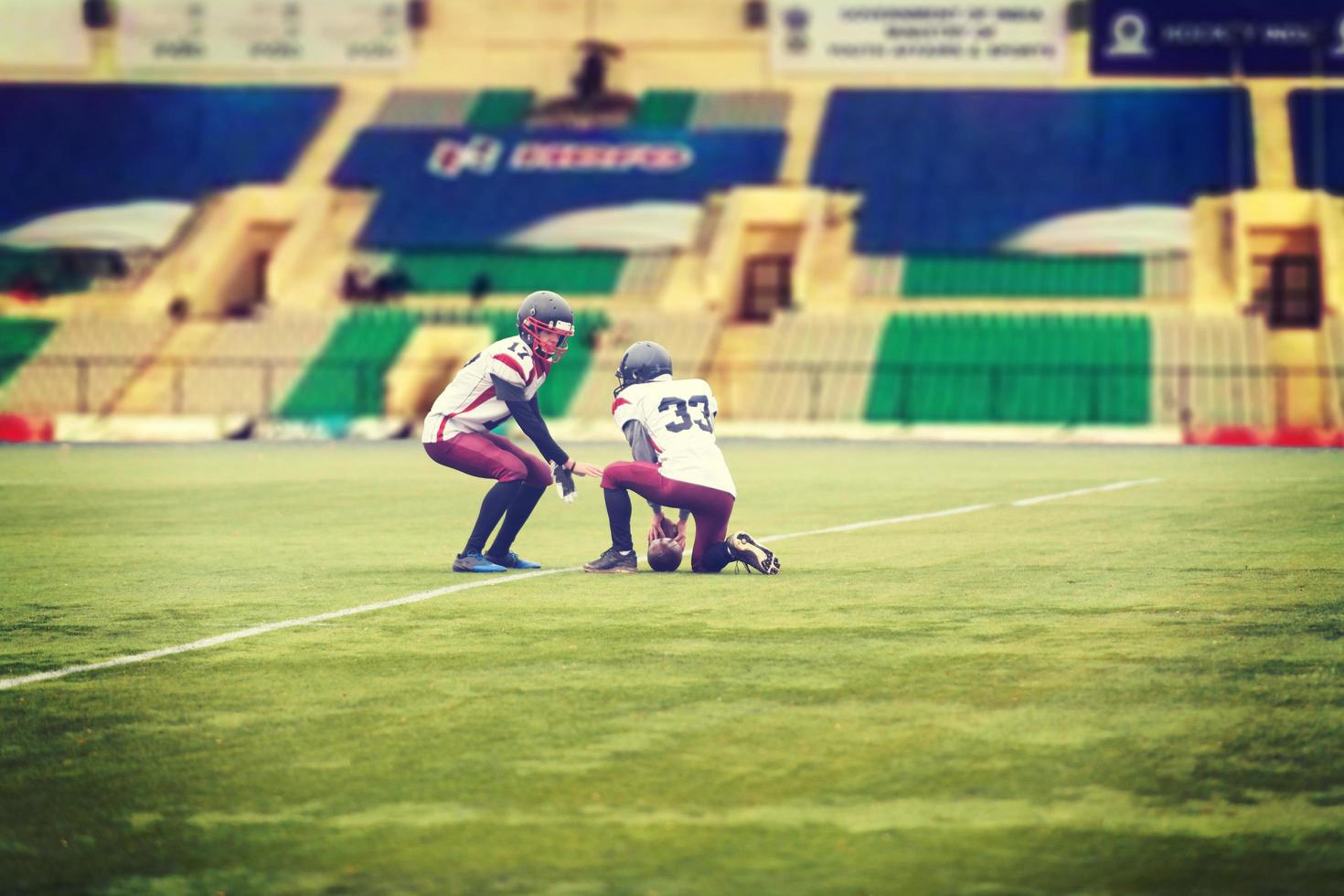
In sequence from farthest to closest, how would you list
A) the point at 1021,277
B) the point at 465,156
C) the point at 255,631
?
the point at 465,156 < the point at 1021,277 < the point at 255,631

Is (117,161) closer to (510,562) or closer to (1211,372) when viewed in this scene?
(1211,372)

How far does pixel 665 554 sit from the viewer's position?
12219 millimetres

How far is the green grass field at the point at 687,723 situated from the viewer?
521 cm

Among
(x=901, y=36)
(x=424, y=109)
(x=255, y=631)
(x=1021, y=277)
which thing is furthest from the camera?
(x=424, y=109)

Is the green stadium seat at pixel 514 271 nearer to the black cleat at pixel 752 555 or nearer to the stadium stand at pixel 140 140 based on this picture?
the stadium stand at pixel 140 140

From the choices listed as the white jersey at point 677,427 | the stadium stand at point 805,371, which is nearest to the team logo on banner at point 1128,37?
the stadium stand at point 805,371

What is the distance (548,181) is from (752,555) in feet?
134

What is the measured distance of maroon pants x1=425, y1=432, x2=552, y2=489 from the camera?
12359mm

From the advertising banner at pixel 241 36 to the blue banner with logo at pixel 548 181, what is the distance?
3.79m

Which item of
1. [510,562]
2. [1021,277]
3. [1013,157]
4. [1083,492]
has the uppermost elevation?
[1013,157]

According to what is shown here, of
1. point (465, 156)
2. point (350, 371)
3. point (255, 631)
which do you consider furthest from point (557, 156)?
point (255, 631)

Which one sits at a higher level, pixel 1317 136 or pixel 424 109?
pixel 424 109

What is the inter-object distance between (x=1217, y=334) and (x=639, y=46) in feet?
63.8

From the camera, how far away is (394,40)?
55.1 metres
